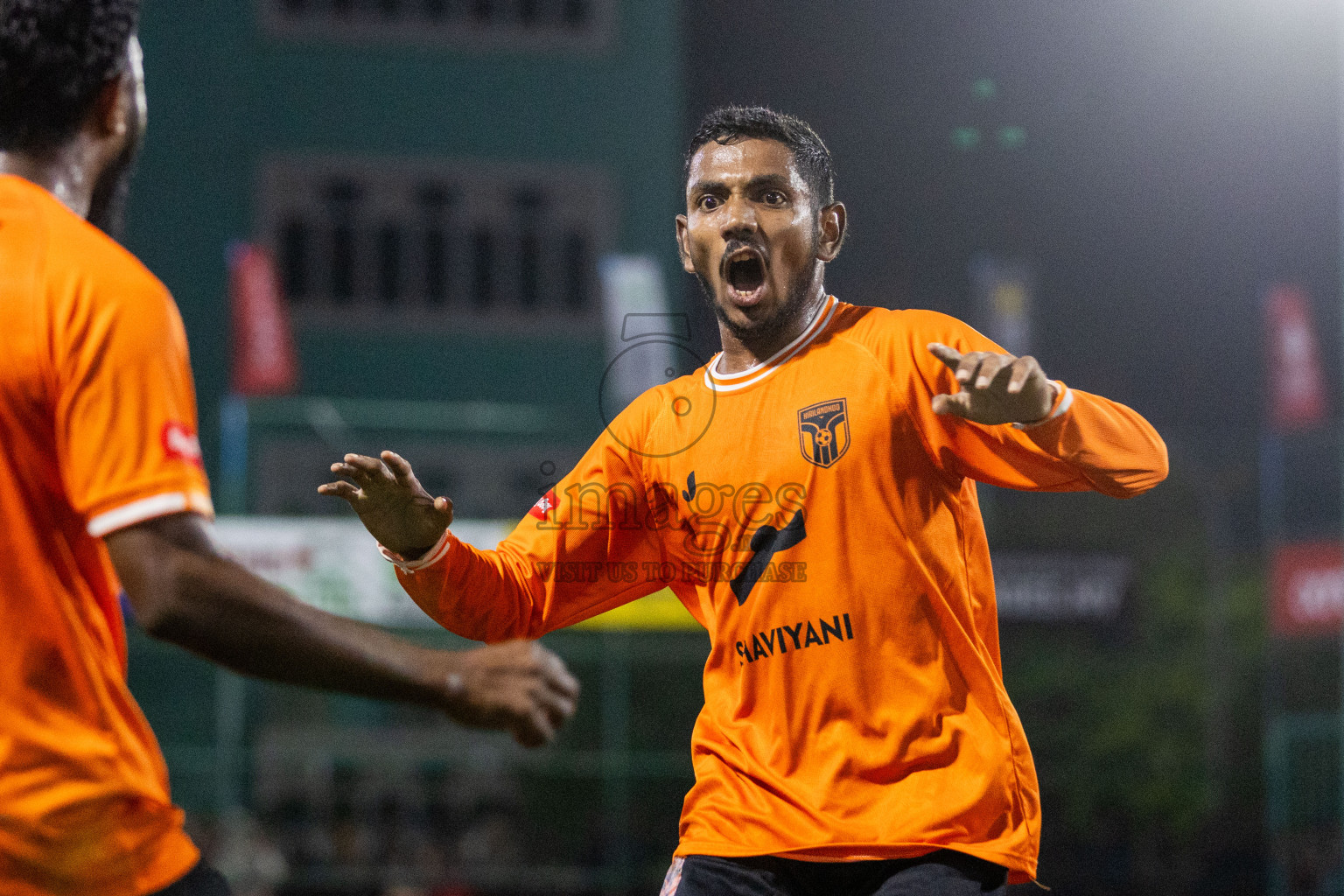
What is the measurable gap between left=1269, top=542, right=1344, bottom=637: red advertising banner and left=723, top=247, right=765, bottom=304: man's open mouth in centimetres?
1025

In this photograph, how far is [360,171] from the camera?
18875 mm

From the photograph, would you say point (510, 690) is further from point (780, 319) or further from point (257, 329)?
point (257, 329)

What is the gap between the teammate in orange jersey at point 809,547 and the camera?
2971 millimetres

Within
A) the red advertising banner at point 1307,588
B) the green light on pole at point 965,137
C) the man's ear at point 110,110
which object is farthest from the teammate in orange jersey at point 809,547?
the red advertising banner at point 1307,588

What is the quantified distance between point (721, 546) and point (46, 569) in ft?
5.59

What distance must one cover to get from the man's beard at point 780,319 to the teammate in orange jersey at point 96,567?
165cm

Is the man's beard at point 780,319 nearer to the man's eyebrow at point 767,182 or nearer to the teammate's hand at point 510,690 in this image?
the man's eyebrow at point 767,182

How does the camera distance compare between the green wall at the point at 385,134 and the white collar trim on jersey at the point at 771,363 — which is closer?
the white collar trim on jersey at the point at 771,363

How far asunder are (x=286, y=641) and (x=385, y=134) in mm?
17918

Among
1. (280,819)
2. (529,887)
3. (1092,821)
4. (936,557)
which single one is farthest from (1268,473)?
(936,557)

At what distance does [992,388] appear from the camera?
2.79m

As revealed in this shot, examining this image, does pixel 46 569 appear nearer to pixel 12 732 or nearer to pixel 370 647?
pixel 12 732

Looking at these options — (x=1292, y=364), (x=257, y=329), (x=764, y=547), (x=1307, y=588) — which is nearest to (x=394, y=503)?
(x=764, y=547)

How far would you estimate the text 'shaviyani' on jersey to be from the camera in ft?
9.79
